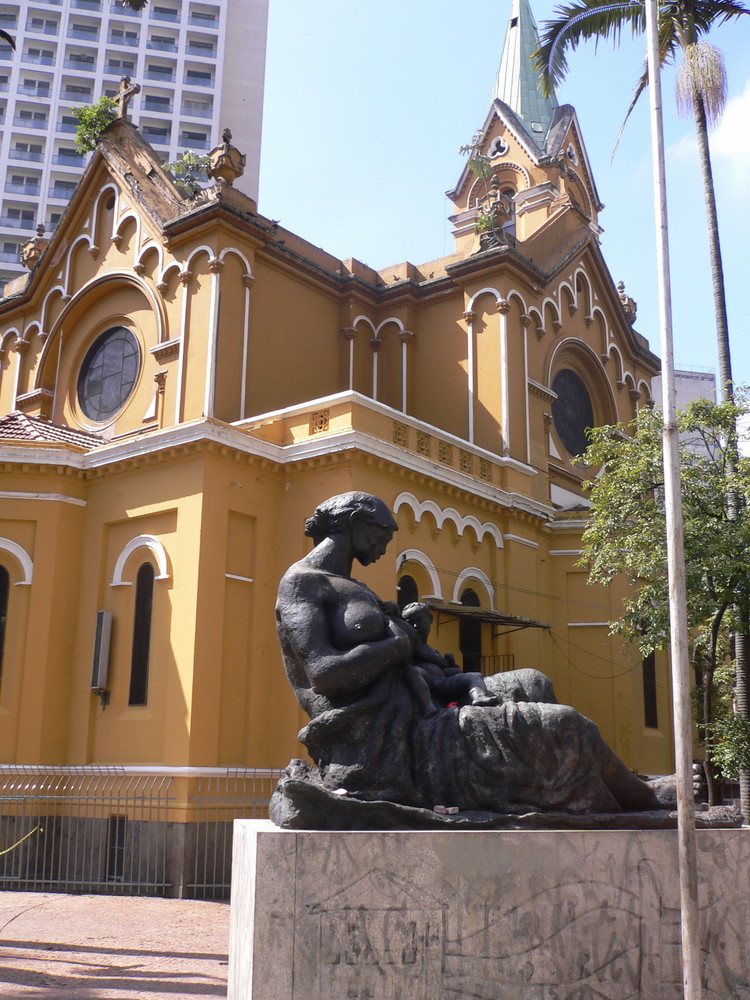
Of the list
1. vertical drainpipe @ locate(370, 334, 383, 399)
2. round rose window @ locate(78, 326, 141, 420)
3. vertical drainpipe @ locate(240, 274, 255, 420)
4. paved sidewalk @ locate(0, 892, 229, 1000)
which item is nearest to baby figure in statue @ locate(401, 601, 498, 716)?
paved sidewalk @ locate(0, 892, 229, 1000)

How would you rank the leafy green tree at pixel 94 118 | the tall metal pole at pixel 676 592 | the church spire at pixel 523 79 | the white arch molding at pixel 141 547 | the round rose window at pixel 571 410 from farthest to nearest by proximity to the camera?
the church spire at pixel 523 79 < the leafy green tree at pixel 94 118 < the round rose window at pixel 571 410 < the white arch molding at pixel 141 547 < the tall metal pole at pixel 676 592

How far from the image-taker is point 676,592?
22.4 feet

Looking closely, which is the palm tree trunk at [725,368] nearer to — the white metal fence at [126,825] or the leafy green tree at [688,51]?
the leafy green tree at [688,51]

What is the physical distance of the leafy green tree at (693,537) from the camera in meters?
15.0

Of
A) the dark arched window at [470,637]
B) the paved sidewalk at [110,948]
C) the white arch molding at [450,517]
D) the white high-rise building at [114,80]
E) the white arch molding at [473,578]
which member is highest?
the white high-rise building at [114,80]

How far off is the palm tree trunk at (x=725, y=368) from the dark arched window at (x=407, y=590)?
558 centimetres

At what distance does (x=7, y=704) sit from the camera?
1748 cm

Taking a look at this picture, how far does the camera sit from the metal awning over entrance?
18562 mm

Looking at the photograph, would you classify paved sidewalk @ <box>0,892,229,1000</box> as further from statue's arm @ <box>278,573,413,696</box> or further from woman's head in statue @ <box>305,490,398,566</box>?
woman's head in statue @ <box>305,490,398,566</box>

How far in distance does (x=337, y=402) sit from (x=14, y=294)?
11741 millimetres

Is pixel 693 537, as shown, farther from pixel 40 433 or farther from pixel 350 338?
pixel 40 433

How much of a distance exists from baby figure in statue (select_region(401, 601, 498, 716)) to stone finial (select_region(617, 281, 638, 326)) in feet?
81.7

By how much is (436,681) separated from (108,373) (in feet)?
59.3

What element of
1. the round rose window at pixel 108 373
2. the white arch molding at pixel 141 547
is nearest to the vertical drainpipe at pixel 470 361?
the round rose window at pixel 108 373
